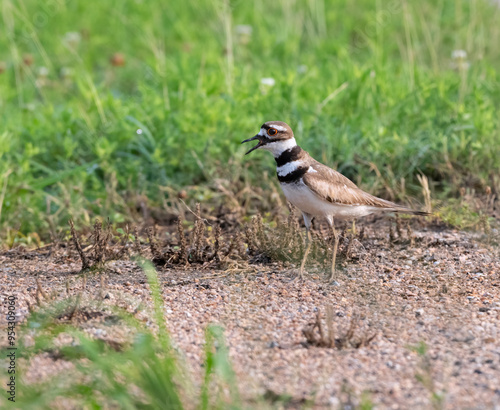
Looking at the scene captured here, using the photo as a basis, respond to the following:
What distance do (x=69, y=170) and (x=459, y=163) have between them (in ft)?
10.2

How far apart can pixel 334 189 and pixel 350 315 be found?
1022 mm

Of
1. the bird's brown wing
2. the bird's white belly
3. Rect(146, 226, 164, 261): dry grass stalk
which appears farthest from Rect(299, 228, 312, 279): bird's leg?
Rect(146, 226, 164, 261): dry grass stalk

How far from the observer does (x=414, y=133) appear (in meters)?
5.99

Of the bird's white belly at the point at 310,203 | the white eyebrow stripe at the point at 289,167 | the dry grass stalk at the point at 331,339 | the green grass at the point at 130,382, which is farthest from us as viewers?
the white eyebrow stripe at the point at 289,167

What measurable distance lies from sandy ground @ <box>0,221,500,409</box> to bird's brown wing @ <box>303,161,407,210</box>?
0.31 meters

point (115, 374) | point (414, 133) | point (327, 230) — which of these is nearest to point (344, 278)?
point (327, 230)

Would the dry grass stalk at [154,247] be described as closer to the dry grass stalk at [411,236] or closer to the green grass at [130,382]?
the green grass at [130,382]

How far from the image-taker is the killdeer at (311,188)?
430cm

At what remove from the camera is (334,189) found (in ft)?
14.4

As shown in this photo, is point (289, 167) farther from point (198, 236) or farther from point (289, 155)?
point (198, 236)

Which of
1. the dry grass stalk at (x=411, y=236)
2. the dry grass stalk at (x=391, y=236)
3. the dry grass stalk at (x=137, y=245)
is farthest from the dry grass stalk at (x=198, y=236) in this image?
the dry grass stalk at (x=411, y=236)

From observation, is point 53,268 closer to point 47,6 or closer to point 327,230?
point 327,230

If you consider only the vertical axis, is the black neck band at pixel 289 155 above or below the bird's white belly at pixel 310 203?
above

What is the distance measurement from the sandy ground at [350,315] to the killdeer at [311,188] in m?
0.27
